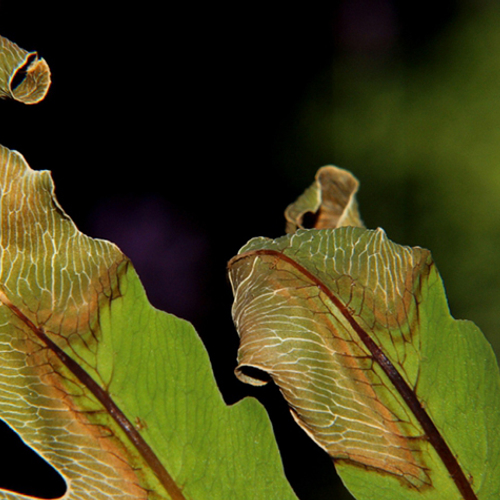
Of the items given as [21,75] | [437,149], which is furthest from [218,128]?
[21,75]

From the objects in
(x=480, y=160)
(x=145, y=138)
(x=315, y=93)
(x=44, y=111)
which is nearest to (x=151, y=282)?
(x=145, y=138)

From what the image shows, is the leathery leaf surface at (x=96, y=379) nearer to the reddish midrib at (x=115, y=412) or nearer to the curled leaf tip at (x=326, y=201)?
the reddish midrib at (x=115, y=412)

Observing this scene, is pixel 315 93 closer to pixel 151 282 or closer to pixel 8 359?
pixel 151 282

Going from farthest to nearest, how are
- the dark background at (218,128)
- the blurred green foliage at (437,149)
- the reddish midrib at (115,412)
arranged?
the blurred green foliage at (437,149), the dark background at (218,128), the reddish midrib at (115,412)

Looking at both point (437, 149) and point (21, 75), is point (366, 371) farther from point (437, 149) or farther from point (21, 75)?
point (437, 149)

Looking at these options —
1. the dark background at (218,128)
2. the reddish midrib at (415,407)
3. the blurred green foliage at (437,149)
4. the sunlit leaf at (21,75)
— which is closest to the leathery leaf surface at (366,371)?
the reddish midrib at (415,407)
